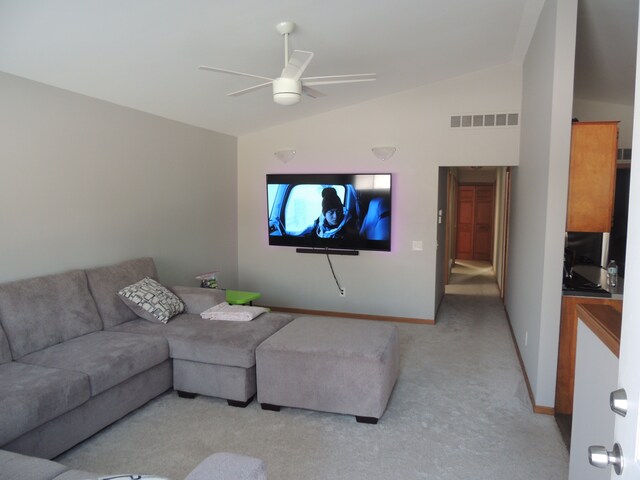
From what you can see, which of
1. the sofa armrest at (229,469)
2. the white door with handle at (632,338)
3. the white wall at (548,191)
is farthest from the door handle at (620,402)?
the white wall at (548,191)

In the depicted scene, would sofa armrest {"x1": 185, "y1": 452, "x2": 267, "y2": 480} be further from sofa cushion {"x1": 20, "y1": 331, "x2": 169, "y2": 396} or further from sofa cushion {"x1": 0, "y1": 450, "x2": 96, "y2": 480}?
sofa cushion {"x1": 20, "y1": 331, "x2": 169, "y2": 396}

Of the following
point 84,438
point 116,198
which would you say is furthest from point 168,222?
point 84,438

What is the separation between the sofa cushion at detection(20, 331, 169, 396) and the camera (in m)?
2.85

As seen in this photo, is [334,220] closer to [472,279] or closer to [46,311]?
[46,311]

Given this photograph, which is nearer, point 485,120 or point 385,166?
point 485,120

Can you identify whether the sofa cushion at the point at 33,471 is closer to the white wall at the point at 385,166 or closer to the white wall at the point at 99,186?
the white wall at the point at 99,186

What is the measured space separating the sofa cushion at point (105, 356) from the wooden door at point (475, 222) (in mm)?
9475

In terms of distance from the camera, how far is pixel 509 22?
13.1 ft

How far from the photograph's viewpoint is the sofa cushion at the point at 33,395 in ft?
7.59

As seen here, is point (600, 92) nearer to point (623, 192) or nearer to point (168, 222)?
point (623, 192)

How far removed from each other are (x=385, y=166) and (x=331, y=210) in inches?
34.2

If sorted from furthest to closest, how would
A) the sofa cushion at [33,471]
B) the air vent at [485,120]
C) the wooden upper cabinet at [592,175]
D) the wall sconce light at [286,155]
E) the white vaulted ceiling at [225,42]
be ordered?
the wall sconce light at [286,155] → the air vent at [485,120] → the wooden upper cabinet at [592,175] → the white vaulted ceiling at [225,42] → the sofa cushion at [33,471]

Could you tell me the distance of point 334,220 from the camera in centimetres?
557

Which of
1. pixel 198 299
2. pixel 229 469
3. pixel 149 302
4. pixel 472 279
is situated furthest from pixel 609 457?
pixel 472 279
